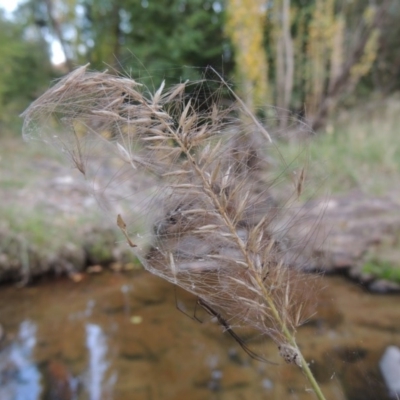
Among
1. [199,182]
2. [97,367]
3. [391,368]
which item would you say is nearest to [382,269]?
[391,368]

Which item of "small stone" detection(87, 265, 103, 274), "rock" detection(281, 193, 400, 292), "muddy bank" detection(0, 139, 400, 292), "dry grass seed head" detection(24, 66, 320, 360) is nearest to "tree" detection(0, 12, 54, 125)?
"muddy bank" detection(0, 139, 400, 292)

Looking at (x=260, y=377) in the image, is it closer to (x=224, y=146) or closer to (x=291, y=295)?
(x=291, y=295)

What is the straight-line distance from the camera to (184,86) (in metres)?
Result: 0.66

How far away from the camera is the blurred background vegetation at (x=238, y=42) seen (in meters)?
5.92

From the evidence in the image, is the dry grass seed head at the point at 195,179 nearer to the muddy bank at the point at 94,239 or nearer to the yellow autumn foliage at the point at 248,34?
the muddy bank at the point at 94,239

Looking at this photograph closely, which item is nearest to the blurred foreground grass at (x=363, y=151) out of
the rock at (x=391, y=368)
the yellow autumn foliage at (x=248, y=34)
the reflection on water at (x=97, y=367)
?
the yellow autumn foliage at (x=248, y=34)

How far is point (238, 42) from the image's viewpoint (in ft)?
19.6

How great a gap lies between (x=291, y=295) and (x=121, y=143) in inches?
15.9

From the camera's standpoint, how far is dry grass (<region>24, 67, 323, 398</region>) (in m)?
0.63

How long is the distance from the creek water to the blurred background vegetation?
315 centimetres

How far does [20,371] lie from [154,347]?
770 mm

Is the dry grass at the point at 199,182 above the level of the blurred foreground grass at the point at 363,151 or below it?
above

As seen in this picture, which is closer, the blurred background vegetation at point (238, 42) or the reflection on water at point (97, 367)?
the reflection on water at point (97, 367)

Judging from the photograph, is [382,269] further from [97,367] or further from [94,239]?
[94,239]
